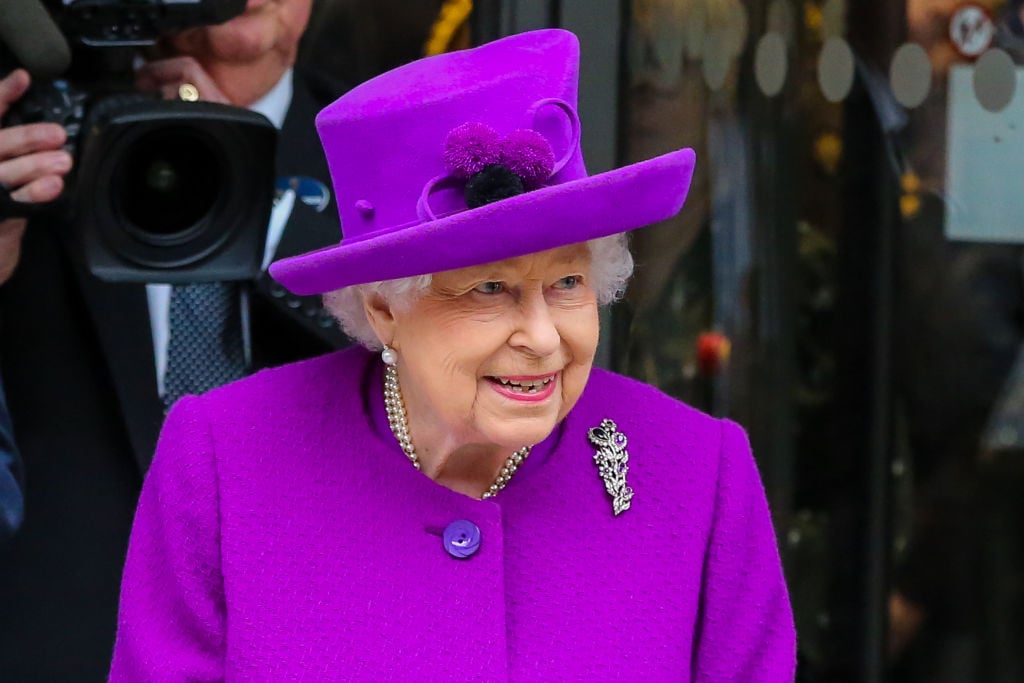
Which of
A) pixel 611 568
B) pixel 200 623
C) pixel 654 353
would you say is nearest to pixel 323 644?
pixel 200 623

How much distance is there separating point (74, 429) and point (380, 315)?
0.78m

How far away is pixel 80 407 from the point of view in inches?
97.2

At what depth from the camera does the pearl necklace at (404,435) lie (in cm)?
199

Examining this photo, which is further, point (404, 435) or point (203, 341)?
point (203, 341)

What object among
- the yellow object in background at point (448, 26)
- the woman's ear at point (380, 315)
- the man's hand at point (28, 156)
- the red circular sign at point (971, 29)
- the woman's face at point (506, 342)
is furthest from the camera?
the red circular sign at point (971, 29)

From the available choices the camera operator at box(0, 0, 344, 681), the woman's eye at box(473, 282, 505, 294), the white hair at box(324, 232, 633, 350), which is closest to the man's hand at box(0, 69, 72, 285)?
the camera operator at box(0, 0, 344, 681)

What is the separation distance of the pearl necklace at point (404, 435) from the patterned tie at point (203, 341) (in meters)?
0.51

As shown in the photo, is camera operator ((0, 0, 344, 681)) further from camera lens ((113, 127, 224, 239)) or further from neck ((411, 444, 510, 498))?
neck ((411, 444, 510, 498))

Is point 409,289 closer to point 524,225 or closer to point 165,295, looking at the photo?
point 524,225

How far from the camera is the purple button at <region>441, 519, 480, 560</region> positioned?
6.31 feet

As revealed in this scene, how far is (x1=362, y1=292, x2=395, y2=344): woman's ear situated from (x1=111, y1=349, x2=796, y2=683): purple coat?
0.15 meters

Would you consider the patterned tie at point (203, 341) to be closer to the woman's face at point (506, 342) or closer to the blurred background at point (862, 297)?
the woman's face at point (506, 342)

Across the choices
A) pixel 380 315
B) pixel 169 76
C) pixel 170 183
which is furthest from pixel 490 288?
pixel 169 76

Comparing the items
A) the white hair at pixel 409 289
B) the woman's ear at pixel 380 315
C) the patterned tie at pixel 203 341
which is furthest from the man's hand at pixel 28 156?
the woman's ear at pixel 380 315
